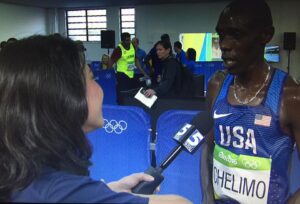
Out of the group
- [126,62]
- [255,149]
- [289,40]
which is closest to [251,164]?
[255,149]

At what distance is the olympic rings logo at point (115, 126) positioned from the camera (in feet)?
8.05

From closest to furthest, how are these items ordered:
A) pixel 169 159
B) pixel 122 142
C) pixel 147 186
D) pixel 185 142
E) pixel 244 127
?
1. pixel 147 186
2. pixel 169 159
3. pixel 185 142
4. pixel 244 127
5. pixel 122 142

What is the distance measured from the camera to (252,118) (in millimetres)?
1377

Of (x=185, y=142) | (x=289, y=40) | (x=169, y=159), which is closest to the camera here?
(x=169, y=159)

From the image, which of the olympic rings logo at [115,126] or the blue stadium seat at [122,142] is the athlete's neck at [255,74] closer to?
the blue stadium seat at [122,142]

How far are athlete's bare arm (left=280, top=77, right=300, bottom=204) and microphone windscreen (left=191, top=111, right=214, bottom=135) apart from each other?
26cm

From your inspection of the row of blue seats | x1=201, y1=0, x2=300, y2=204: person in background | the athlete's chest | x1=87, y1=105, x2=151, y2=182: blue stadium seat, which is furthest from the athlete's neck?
x1=87, y1=105, x2=151, y2=182: blue stadium seat

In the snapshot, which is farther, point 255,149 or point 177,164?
point 177,164

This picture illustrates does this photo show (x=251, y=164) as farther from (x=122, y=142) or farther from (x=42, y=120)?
(x=122, y=142)

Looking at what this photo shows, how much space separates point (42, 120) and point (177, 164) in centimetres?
174

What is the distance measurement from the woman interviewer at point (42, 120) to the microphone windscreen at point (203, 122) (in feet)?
2.19

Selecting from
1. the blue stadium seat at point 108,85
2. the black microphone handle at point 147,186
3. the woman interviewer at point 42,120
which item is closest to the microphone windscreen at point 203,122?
the black microphone handle at point 147,186

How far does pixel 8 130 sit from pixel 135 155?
1787mm

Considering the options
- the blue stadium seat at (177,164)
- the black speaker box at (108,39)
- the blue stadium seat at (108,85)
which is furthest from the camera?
the black speaker box at (108,39)
